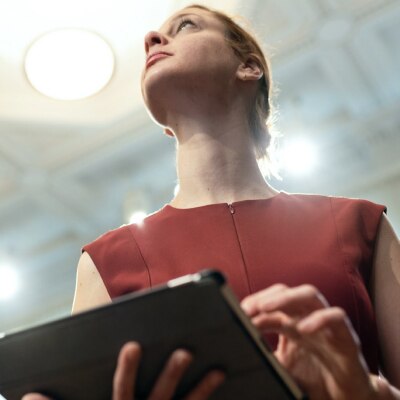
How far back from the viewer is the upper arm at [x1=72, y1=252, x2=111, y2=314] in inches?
27.1

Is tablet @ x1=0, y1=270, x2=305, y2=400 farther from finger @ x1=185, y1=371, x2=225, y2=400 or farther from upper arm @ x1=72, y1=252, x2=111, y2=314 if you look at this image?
upper arm @ x1=72, y1=252, x2=111, y2=314

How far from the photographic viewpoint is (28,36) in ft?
5.84

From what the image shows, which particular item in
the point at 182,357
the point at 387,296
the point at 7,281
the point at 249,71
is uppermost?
the point at 249,71

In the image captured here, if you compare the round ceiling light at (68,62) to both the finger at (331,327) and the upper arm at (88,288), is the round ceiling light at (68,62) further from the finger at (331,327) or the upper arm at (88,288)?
the finger at (331,327)

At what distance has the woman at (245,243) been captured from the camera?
46 centimetres

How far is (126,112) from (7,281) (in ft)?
4.55

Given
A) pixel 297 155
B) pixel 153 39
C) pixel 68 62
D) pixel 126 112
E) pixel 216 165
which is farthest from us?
pixel 297 155

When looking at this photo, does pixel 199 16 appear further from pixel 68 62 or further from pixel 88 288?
pixel 68 62

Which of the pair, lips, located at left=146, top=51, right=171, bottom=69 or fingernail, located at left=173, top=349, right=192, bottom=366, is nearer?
fingernail, located at left=173, top=349, right=192, bottom=366

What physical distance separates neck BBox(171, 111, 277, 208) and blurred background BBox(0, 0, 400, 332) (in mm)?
986

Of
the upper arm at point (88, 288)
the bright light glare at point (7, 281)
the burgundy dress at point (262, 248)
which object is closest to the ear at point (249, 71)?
the burgundy dress at point (262, 248)

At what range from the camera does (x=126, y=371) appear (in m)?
0.44

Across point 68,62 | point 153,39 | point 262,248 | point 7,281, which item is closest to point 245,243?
point 262,248

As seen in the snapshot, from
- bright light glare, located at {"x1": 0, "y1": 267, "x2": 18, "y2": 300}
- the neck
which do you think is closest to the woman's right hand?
the neck
